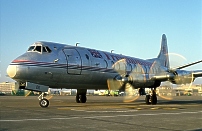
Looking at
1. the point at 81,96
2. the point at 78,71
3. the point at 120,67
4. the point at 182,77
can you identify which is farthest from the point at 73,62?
the point at 182,77

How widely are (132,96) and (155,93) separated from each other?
3.73 meters

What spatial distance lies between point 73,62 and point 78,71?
78 centimetres

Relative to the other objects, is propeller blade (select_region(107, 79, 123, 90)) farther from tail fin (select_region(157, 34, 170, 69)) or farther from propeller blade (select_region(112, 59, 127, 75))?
tail fin (select_region(157, 34, 170, 69))

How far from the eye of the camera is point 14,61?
17.0 metres

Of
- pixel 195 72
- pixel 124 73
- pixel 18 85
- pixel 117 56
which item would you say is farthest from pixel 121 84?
pixel 18 85

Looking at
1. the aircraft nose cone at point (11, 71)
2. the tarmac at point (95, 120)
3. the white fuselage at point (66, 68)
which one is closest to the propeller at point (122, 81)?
the white fuselage at point (66, 68)

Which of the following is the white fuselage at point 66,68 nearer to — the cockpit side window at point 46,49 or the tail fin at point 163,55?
the cockpit side window at point 46,49

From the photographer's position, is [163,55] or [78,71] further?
[163,55]

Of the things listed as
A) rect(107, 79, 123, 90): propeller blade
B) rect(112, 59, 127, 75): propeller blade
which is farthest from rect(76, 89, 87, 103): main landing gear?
rect(112, 59, 127, 75): propeller blade

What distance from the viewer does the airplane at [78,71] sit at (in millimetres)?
17062

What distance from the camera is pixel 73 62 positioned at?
762 inches

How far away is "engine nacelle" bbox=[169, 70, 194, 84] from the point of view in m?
23.9

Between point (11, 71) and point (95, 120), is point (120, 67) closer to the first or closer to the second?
point (11, 71)

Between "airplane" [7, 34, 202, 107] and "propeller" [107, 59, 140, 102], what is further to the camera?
"propeller" [107, 59, 140, 102]
